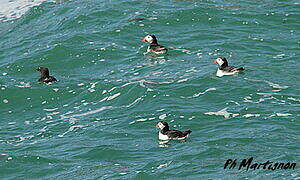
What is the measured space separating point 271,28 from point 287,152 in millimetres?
15918

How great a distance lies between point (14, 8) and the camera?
4416cm

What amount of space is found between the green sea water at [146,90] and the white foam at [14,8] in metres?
0.64

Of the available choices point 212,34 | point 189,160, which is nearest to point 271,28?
point 212,34

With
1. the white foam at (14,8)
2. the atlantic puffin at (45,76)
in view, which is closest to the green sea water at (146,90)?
the atlantic puffin at (45,76)

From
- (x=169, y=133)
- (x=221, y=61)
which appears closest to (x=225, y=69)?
(x=221, y=61)

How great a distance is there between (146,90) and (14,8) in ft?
68.0

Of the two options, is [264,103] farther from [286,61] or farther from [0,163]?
[0,163]

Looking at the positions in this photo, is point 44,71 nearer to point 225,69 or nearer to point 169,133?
point 225,69

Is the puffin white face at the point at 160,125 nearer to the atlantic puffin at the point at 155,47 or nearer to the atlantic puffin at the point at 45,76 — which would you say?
the atlantic puffin at the point at 45,76

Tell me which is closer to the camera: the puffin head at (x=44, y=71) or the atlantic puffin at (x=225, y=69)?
the atlantic puffin at (x=225, y=69)

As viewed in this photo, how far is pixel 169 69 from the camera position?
29.0 metres

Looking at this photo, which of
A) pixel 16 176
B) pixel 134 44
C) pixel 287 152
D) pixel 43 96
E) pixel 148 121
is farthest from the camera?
pixel 134 44

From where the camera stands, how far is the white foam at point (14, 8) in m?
42.1

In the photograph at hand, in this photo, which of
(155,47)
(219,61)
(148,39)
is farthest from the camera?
(148,39)
